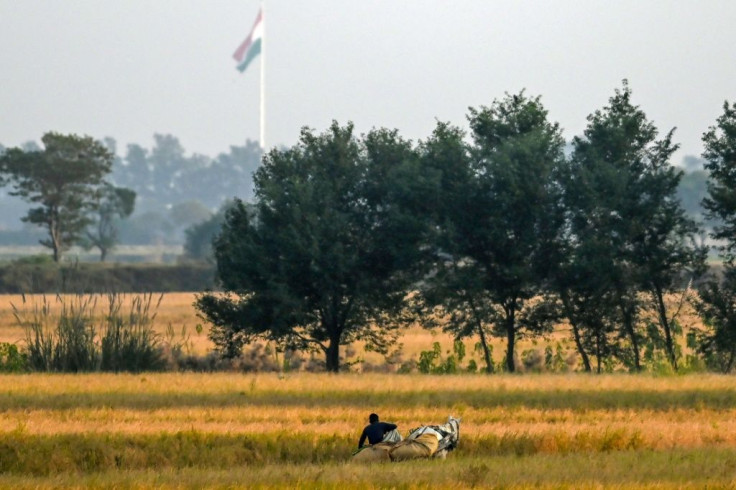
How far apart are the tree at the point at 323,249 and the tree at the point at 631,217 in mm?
5697

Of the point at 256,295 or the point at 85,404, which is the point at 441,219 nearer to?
the point at 256,295

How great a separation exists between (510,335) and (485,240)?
3.33 metres

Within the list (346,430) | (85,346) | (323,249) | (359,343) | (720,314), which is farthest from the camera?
(359,343)

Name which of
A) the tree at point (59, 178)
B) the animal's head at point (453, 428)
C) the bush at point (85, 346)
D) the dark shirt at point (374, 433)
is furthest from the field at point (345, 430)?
the tree at point (59, 178)

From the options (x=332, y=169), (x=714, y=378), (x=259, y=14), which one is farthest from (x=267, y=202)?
(x=259, y=14)

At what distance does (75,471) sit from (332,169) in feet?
95.3

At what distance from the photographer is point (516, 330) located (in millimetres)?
49062

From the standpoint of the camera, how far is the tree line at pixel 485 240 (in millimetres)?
47656

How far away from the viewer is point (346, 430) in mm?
26000

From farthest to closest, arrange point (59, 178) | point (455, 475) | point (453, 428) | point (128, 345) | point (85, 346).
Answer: point (59, 178)
point (128, 345)
point (85, 346)
point (453, 428)
point (455, 475)

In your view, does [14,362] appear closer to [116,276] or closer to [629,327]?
[629,327]

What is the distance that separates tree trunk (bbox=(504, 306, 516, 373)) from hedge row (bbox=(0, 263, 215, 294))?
158ft

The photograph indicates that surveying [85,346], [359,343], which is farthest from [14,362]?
[359,343]

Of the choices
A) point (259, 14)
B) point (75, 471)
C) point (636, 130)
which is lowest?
point (75, 471)
